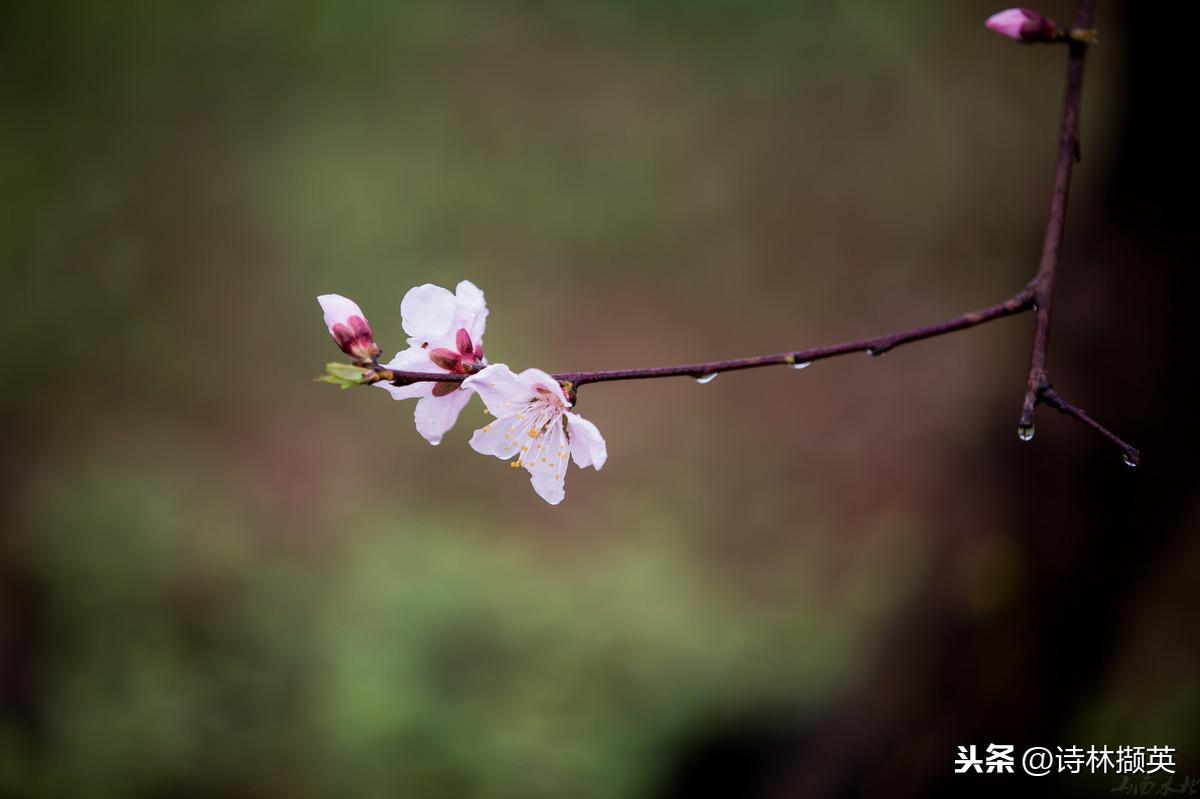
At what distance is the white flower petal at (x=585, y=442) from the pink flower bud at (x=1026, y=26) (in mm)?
635

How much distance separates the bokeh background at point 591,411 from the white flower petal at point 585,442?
1.29 metres

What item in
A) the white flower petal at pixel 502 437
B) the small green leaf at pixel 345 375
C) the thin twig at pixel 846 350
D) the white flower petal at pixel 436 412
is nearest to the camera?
the thin twig at pixel 846 350

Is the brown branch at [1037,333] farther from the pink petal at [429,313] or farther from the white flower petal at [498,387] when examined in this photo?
the pink petal at [429,313]

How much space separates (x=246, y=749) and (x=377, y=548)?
0.86m

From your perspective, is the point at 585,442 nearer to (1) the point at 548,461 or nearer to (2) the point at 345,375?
(1) the point at 548,461

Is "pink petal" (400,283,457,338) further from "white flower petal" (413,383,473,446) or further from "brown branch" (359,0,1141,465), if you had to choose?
"brown branch" (359,0,1141,465)

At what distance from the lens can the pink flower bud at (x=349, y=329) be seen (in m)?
0.99

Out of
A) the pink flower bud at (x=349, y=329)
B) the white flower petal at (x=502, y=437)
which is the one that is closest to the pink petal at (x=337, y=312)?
the pink flower bud at (x=349, y=329)

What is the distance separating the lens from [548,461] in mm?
1114

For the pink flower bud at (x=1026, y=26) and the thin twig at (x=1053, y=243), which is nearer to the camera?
the thin twig at (x=1053, y=243)

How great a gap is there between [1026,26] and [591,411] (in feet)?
9.11

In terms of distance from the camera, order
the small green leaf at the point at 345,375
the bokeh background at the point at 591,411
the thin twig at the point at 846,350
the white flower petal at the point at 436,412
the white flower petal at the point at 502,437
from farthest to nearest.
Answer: the bokeh background at the point at 591,411 → the white flower petal at the point at 502,437 → the white flower petal at the point at 436,412 → the small green leaf at the point at 345,375 → the thin twig at the point at 846,350

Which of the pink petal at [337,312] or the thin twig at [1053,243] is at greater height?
the thin twig at [1053,243]

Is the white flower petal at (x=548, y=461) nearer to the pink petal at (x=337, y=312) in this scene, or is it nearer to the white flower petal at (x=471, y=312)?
the white flower petal at (x=471, y=312)
